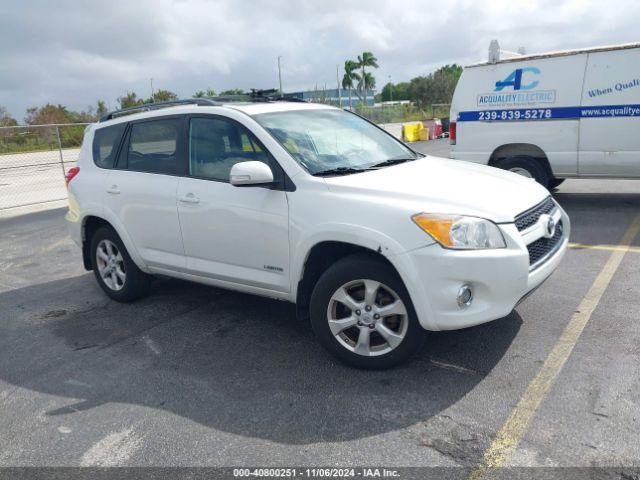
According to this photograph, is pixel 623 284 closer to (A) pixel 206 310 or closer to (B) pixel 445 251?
(B) pixel 445 251

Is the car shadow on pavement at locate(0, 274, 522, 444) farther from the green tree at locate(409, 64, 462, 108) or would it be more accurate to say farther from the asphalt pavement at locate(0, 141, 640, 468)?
the green tree at locate(409, 64, 462, 108)

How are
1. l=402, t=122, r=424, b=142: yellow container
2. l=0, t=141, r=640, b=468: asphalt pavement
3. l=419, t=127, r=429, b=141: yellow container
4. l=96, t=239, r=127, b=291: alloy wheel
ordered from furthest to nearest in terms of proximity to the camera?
l=419, t=127, r=429, b=141: yellow container, l=402, t=122, r=424, b=142: yellow container, l=96, t=239, r=127, b=291: alloy wheel, l=0, t=141, r=640, b=468: asphalt pavement

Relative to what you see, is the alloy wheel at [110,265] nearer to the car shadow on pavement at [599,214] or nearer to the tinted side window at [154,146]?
the tinted side window at [154,146]

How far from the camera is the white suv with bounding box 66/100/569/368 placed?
128 inches

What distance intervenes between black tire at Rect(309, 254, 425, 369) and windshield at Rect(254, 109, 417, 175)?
2.47 feet

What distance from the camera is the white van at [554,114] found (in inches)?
287

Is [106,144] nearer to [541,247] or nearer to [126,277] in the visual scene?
[126,277]

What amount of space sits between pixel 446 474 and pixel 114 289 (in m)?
3.80

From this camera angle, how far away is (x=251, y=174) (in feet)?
12.1

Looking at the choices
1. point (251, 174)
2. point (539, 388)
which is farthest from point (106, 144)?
point (539, 388)

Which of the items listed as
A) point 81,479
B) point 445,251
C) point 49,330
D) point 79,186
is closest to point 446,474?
point 445,251

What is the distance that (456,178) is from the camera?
389 cm

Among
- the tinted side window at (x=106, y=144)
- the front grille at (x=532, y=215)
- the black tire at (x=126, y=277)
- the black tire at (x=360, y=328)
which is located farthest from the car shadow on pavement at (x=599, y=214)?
the tinted side window at (x=106, y=144)

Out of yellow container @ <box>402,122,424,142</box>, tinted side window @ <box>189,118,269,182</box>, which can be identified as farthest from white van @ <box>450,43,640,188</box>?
yellow container @ <box>402,122,424,142</box>
